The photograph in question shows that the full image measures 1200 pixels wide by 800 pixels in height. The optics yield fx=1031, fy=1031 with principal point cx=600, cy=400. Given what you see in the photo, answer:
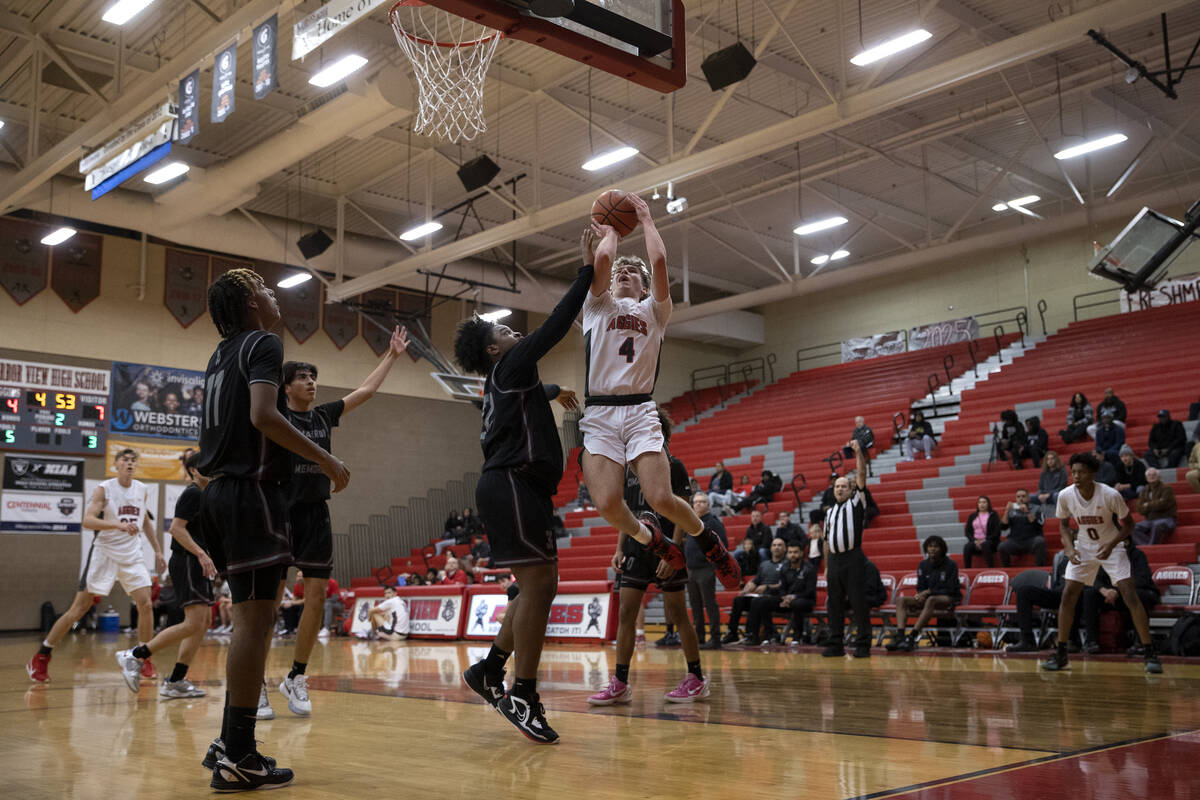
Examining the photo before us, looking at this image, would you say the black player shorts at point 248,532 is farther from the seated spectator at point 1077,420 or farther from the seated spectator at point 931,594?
the seated spectator at point 1077,420

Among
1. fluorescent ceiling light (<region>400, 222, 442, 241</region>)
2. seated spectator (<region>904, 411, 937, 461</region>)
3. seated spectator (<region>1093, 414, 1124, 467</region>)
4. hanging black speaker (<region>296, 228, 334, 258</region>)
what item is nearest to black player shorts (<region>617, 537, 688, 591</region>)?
seated spectator (<region>1093, 414, 1124, 467</region>)

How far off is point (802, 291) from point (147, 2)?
13422 mm

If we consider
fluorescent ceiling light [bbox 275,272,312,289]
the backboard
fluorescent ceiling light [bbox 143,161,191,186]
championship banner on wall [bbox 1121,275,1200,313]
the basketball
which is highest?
fluorescent ceiling light [bbox 143,161,191,186]

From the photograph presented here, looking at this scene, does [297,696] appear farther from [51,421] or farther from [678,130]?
[51,421]

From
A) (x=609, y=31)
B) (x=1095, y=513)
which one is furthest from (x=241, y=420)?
(x=1095, y=513)

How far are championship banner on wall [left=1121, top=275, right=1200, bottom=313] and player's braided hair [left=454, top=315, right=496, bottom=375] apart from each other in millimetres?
19834

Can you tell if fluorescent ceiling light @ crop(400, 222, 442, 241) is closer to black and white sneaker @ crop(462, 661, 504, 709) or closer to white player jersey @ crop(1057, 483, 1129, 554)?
white player jersey @ crop(1057, 483, 1129, 554)

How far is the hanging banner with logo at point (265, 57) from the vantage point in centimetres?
1077

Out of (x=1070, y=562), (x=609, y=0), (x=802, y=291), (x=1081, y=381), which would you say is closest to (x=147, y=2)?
(x=609, y=0)

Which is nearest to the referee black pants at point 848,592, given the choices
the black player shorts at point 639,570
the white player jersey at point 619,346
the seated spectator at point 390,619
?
the black player shorts at point 639,570

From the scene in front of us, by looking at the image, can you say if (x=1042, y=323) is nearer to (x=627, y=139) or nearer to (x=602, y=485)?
(x=627, y=139)

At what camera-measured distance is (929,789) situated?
9.96ft

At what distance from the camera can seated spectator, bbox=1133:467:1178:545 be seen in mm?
11570

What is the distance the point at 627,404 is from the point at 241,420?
1.97 metres
